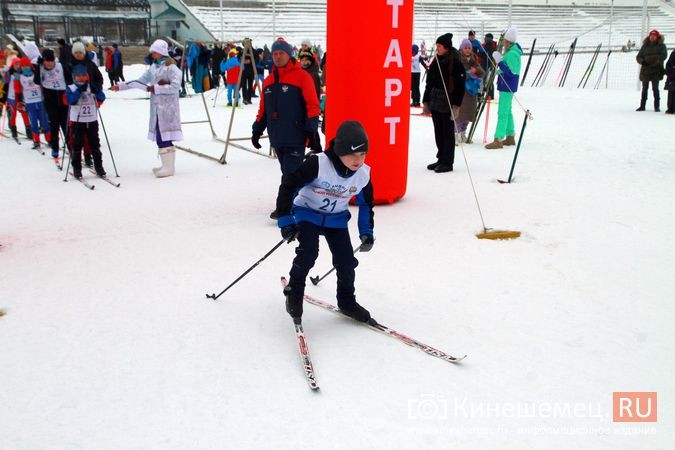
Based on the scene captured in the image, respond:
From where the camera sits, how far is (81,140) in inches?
316

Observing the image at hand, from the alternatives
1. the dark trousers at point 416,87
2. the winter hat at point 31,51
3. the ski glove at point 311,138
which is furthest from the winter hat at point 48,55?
the dark trousers at point 416,87

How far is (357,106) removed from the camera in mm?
6285

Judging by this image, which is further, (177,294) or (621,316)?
(177,294)

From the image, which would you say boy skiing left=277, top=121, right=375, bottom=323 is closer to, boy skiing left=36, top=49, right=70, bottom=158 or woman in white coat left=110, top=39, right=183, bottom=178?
woman in white coat left=110, top=39, right=183, bottom=178

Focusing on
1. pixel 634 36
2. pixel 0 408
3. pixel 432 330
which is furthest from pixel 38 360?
pixel 634 36

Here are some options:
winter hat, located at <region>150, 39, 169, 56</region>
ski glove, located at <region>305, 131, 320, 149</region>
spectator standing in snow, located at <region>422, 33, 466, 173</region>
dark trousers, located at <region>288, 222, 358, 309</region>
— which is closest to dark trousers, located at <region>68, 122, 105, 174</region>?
winter hat, located at <region>150, 39, 169, 56</region>

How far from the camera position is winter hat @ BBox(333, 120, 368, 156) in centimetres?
347

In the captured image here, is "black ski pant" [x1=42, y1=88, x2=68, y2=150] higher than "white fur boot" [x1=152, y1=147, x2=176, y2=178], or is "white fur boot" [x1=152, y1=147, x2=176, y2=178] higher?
"black ski pant" [x1=42, y1=88, x2=68, y2=150]

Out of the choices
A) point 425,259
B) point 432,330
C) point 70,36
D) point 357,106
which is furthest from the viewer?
point 70,36

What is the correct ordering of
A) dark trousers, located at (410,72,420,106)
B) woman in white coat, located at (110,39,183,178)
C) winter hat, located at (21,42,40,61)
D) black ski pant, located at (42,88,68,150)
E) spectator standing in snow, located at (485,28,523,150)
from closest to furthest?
woman in white coat, located at (110,39,183,178)
black ski pant, located at (42,88,68,150)
spectator standing in snow, located at (485,28,523,150)
winter hat, located at (21,42,40,61)
dark trousers, located at (410,72,420,106)

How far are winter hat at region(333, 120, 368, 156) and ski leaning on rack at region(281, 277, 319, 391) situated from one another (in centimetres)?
111

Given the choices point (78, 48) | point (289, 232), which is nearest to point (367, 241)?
point (289, 232)

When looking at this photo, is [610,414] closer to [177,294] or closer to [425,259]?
[425,259]

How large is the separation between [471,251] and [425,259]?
0.46 metres
